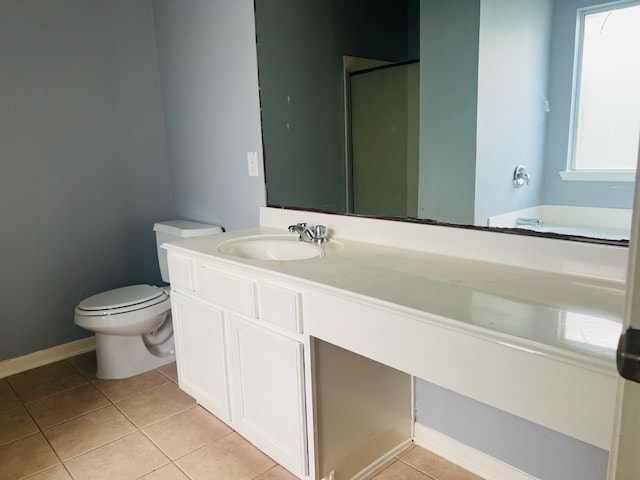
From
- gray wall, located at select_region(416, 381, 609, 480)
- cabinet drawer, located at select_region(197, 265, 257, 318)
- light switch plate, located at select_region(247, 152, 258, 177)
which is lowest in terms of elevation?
gray wall, located at select_region(416, 381, 609, 480)

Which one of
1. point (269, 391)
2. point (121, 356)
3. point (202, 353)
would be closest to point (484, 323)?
point (269, 391)

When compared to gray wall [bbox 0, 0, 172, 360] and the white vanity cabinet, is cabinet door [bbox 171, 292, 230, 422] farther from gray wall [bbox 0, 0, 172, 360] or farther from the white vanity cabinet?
gray wall [bbox 0, 0, 172, 360]

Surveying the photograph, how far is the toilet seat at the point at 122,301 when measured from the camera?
2.30 meters

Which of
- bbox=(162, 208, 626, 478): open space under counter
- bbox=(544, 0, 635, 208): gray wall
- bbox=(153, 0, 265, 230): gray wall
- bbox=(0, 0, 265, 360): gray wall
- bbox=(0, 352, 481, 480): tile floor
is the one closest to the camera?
bbox=(162, 208, 626, 478): open space under counter

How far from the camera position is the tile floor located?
1742 millimetres

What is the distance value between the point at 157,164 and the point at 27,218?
788 mm

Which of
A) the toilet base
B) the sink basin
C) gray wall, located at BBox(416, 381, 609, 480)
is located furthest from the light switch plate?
gray wall, located at BBox(416, 381, 609, 480)

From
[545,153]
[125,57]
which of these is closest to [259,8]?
[125,57]

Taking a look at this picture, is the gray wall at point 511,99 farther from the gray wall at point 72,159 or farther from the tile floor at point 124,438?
the gray wall at point 72,159

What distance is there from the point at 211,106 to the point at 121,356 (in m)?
1.41

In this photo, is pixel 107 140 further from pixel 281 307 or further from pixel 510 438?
pixel 510 438

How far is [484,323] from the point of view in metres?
0.99

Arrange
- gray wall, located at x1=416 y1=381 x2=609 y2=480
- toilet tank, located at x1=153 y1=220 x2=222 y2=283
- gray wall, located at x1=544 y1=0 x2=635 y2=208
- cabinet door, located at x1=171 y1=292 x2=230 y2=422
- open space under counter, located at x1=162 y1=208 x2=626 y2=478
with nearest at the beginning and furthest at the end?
open space under counter, located at x1=162 y1=208 x2=626 y2=478 → gray wall, located at x1=544 y1=0 x2=635 y2=208 → gray wall, located at x1=416 y1=381 x2=609 y2=480 → cabinet door, located at x1=171 y1=292 x2=230 y2=422 → toilet tank, located at x1=153 y1=220 x2=222 y2=283

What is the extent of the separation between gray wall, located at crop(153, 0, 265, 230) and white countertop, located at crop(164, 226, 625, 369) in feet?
2.73
